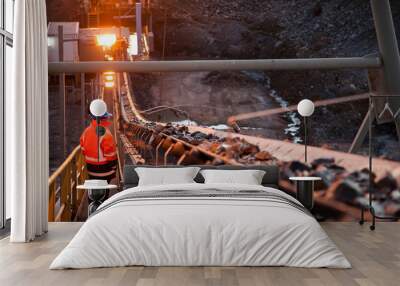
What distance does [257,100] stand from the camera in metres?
7.68

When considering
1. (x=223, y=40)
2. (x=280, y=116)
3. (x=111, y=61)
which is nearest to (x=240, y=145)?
(x=280, y=116)

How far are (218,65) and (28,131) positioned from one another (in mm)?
2811

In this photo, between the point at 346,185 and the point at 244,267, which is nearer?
the point at 244,267

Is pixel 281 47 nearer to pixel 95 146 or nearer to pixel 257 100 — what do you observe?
pixel 257 100

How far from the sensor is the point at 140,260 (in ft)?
15.0

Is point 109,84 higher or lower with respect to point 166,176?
higher

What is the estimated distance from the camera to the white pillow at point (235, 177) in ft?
22.5

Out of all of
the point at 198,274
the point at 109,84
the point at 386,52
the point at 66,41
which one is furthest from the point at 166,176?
the point at 386,52

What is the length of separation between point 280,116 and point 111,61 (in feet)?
7.74

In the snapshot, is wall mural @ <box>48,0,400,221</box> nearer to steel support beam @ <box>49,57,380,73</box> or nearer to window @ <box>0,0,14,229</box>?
steel support beam @ <box>49,57,380,73</box>

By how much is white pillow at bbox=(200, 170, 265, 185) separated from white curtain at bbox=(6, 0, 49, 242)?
1958 mm

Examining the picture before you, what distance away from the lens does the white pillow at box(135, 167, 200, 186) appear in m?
6.89

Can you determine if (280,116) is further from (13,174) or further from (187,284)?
(187,284)

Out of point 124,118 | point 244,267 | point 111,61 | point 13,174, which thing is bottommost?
point 244,267
